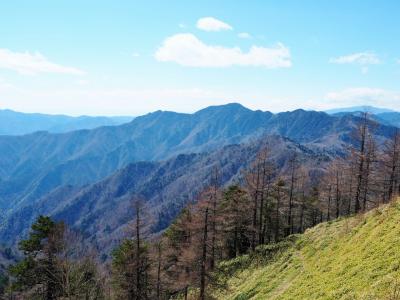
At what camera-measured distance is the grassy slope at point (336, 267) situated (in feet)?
69.6

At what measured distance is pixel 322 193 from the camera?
76.1 metres

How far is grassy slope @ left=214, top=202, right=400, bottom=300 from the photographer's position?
2120 centimetres

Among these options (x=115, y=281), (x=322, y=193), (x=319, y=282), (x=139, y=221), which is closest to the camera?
(x=319, y=282)

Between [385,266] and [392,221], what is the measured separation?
7.98m

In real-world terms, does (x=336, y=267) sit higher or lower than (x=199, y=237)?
higher

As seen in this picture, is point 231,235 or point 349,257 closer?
point 349,257

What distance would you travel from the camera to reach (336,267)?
27.4 m

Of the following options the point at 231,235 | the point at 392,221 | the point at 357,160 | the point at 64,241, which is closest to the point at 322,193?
the point at 231,235

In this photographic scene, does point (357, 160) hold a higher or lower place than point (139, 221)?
higher

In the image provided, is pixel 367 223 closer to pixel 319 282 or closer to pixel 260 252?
pixel 319 282

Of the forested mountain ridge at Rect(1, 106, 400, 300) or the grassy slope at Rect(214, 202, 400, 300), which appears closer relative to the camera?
the grassy slope at Rect(214, 202, 400, 300)

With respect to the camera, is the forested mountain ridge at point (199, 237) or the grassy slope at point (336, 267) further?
the forested mountain ridge at point (199, 237)

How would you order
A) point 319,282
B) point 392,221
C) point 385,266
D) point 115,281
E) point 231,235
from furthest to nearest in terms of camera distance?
1. point 231,235
2. point 115,281
3. point 392,221
4. point 319,282
5. point 385,266

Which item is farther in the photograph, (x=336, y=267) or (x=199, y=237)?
(x=199, y=237)
